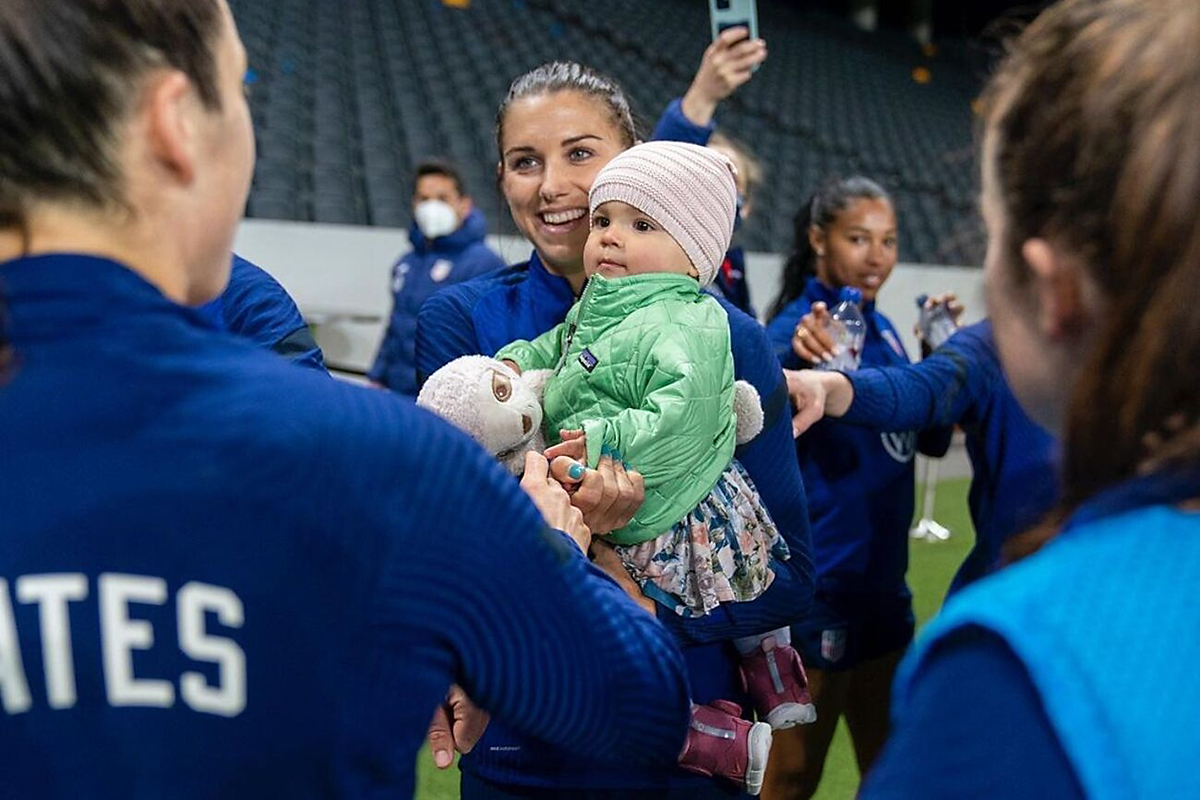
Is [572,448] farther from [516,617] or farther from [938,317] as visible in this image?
[938,317]

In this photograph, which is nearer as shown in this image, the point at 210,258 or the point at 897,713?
the point at 897,713

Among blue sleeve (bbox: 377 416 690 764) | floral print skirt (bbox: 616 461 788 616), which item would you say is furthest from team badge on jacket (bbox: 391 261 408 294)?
blue sleeve (bbox: 377 416 690 764)

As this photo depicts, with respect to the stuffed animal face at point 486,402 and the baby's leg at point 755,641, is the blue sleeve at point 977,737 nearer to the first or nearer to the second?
the stuffed animal face at point 486,402

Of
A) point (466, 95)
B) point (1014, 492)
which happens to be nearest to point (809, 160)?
point (466, 95)

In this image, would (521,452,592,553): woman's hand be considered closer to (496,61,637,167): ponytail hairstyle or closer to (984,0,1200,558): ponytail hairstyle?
(984,0,1200,558): ponytail hairstyle

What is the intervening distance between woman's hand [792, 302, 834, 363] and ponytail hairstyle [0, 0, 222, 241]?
6.52 ft

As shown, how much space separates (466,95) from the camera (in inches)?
415

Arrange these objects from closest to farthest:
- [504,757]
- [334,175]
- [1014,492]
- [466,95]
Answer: [504,757], [1014,492], [334,175], [466,95]

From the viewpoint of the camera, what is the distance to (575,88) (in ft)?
5.99

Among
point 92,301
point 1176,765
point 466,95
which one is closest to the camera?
point 1176,765

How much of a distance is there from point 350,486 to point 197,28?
12.3 inches

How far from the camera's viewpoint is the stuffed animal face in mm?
1489

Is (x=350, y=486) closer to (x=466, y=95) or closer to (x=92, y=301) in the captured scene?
(x=92, y=301)

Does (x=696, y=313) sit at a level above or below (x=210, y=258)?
below
